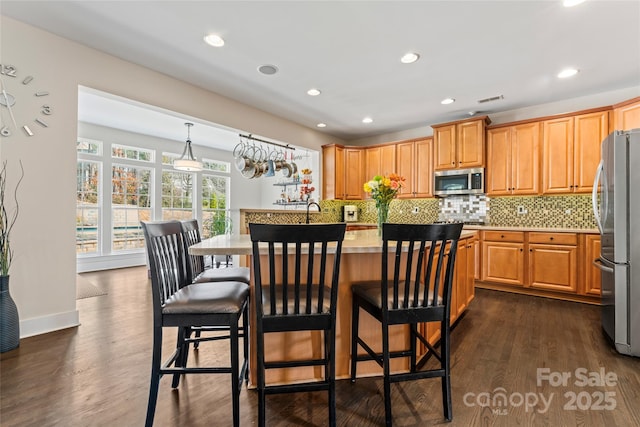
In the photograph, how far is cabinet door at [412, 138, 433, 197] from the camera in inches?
202

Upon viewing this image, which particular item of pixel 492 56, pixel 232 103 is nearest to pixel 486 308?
pixel 492 56

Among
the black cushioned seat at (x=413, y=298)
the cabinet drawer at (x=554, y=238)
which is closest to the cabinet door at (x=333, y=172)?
the cabinet drawer at (x=554, y=238)

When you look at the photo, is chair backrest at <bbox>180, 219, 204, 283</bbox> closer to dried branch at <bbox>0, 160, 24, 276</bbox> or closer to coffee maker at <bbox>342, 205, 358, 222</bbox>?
dried branch at <bbox>0, 160, 24, 276</bbox>

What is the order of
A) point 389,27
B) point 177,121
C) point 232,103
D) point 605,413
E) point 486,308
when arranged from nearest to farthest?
point 605,413 → point 389,27 → point 486,308 → point 232,103 → point 177,121

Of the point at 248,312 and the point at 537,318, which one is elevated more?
the point at 248,312

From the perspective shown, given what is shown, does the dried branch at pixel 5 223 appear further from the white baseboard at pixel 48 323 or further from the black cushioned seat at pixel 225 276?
the black cushioned seat at pixel 225 276

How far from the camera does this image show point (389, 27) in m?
2.51

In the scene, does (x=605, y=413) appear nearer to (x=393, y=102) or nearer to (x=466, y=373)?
(x=466, y=373)

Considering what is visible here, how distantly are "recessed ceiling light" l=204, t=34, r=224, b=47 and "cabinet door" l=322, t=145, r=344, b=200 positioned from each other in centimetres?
325

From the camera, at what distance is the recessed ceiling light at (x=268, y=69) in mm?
3226

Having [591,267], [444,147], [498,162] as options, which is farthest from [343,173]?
A: [591,267]

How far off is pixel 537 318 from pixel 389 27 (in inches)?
127

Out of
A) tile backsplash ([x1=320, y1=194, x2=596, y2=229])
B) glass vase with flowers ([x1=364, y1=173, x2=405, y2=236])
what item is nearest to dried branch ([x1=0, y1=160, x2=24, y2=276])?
glass vase with flowers ([x1=364, y1=173, x2=405, y2=236])

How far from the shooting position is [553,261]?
3.82 metres
